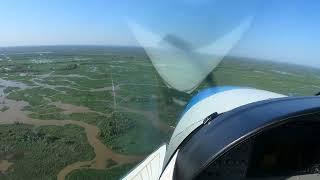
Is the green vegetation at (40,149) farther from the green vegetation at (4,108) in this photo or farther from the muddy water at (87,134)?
the green vegetation at (4,108)

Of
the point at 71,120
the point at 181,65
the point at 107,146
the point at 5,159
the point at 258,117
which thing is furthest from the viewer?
the point at 71,120

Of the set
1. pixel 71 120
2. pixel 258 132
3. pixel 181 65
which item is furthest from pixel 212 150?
pixel 71 120

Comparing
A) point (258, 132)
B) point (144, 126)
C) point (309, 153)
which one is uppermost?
point (258, 132)

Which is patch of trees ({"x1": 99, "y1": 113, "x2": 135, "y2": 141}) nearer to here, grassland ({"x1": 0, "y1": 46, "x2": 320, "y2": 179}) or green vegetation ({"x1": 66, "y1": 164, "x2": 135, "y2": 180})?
grassland ({"x1": 0, "y1": 46, "x2": 320, "y2": 179})

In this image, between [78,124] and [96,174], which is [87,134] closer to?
[78,124]

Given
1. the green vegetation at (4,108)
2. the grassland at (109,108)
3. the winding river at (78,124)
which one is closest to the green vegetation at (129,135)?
the grassland at (109,108)

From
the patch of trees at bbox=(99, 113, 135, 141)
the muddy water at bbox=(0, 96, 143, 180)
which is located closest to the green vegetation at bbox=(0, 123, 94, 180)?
the muddy water at bbox=(0, 96, 143, 180)

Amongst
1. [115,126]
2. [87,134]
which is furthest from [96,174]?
[115,126]

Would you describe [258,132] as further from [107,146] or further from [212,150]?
[107,146]
